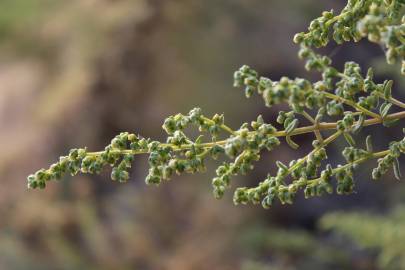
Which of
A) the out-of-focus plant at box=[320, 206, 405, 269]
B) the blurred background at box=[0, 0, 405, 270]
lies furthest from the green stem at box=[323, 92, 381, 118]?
the blurred background at box=[0, 0, 405, 270]

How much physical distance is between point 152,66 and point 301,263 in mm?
1849

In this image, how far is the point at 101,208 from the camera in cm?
507

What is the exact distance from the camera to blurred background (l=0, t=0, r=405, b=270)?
15.1 ft

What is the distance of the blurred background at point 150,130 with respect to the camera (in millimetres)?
4590

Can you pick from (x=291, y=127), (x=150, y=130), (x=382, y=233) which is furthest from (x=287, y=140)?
(x=150, y=130)

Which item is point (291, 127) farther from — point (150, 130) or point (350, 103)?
point (150, 130)

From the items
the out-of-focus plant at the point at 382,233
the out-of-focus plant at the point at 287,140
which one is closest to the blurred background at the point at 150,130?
the out-of-focus plant at the point at 382,233

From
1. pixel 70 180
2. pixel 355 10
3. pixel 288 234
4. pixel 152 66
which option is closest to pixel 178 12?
pixel 152 66

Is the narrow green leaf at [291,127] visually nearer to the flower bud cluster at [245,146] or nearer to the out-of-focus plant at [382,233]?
the flower bud cluster at [245,146]

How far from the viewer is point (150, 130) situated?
4.95 m

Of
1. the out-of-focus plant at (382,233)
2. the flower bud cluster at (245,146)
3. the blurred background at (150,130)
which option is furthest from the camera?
the blurred background at (150,130)

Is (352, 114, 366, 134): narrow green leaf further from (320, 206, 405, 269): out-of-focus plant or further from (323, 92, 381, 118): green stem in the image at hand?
A: (320, 206, 405, 269): out-of-focus plant

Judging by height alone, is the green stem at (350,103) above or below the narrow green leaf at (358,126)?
above

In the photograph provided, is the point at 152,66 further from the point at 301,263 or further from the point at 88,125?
the point at 301,263
